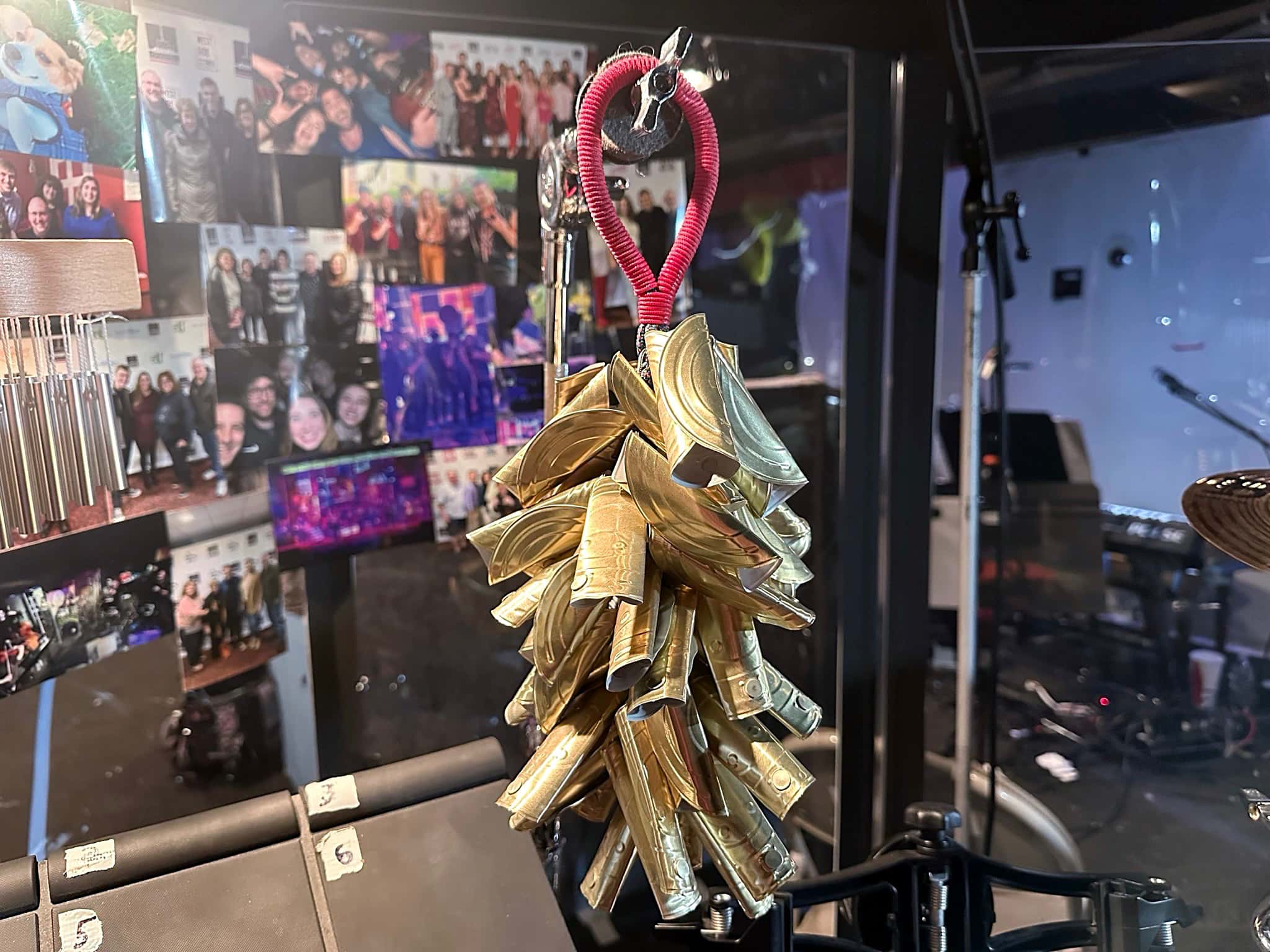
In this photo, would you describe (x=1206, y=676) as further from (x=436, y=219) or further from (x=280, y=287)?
(x=280, y=287)

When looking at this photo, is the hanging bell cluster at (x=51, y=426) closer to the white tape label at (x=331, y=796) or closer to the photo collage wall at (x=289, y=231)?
the photo collage wall at (x=289, y=231)

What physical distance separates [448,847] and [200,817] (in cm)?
22

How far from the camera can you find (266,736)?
1.01m

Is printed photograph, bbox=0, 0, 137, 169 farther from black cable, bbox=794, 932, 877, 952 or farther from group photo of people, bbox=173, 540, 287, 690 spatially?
black cable, bbox=794, 932, 877, 952

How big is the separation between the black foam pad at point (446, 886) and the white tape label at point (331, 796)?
0.02m

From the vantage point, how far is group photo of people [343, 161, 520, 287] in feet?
3.31

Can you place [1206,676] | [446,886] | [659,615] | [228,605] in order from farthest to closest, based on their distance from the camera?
[1206,676] < [228,605] < [446,886] < [659,615]

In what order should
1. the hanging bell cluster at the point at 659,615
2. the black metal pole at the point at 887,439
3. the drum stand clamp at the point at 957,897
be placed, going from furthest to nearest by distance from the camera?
the black metal pole at the point at 887,439
the drum stand clamp at the point at 957,897
the hanging bell cluster at the point at 659,615

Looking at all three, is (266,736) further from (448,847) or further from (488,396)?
(488,396)

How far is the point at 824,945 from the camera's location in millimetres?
793

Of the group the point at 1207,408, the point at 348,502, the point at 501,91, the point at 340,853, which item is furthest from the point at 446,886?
the point at 1207,408

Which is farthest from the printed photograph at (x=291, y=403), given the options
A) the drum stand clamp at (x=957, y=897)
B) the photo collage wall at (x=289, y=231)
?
the drum stand clamp at (x=957, y=897)

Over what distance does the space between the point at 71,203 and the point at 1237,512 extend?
1102mm

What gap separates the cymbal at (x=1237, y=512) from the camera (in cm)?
71
